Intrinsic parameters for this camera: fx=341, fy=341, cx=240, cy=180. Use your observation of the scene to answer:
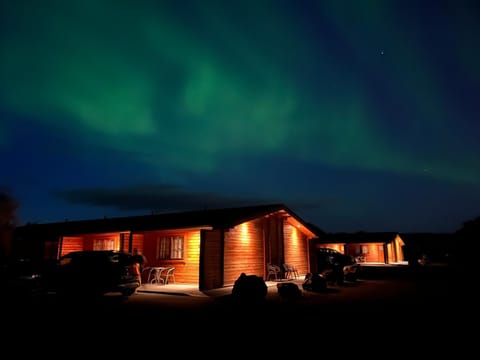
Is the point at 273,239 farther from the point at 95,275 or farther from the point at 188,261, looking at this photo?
the point at 95,275

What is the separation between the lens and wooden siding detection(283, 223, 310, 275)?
1973 cm

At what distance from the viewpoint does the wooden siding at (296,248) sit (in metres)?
19.7

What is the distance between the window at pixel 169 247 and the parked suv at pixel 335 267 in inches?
270

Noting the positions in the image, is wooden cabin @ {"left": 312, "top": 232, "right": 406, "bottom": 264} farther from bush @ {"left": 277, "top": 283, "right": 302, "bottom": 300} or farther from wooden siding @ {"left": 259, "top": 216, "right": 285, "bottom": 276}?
bush @ {"left": 277, "top": 283, "right": 302, "bottom": 300}

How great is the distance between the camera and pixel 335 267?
16.4m

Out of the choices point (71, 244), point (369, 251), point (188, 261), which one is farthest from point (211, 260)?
point (369, 251)

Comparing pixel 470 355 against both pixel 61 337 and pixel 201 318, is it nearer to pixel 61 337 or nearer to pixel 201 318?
pixel 201 318

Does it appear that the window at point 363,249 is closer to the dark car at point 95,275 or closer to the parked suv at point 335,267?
the parked suv at point 335,267

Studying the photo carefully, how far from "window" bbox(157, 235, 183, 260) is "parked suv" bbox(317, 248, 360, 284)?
22.5 ft

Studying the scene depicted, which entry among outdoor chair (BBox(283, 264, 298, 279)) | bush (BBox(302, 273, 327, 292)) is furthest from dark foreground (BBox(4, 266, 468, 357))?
outdoor chair (BBox(283, 264, 298, 279))

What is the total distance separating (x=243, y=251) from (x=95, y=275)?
270 inches


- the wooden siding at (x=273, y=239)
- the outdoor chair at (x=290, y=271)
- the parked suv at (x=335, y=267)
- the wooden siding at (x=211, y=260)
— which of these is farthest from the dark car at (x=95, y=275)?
the parked suv at (x=335, y=267)

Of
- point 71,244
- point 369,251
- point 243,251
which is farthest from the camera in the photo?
point 369,251

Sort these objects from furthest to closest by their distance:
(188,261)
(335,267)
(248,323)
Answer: (335,267) < (188,261) < (248,323)
